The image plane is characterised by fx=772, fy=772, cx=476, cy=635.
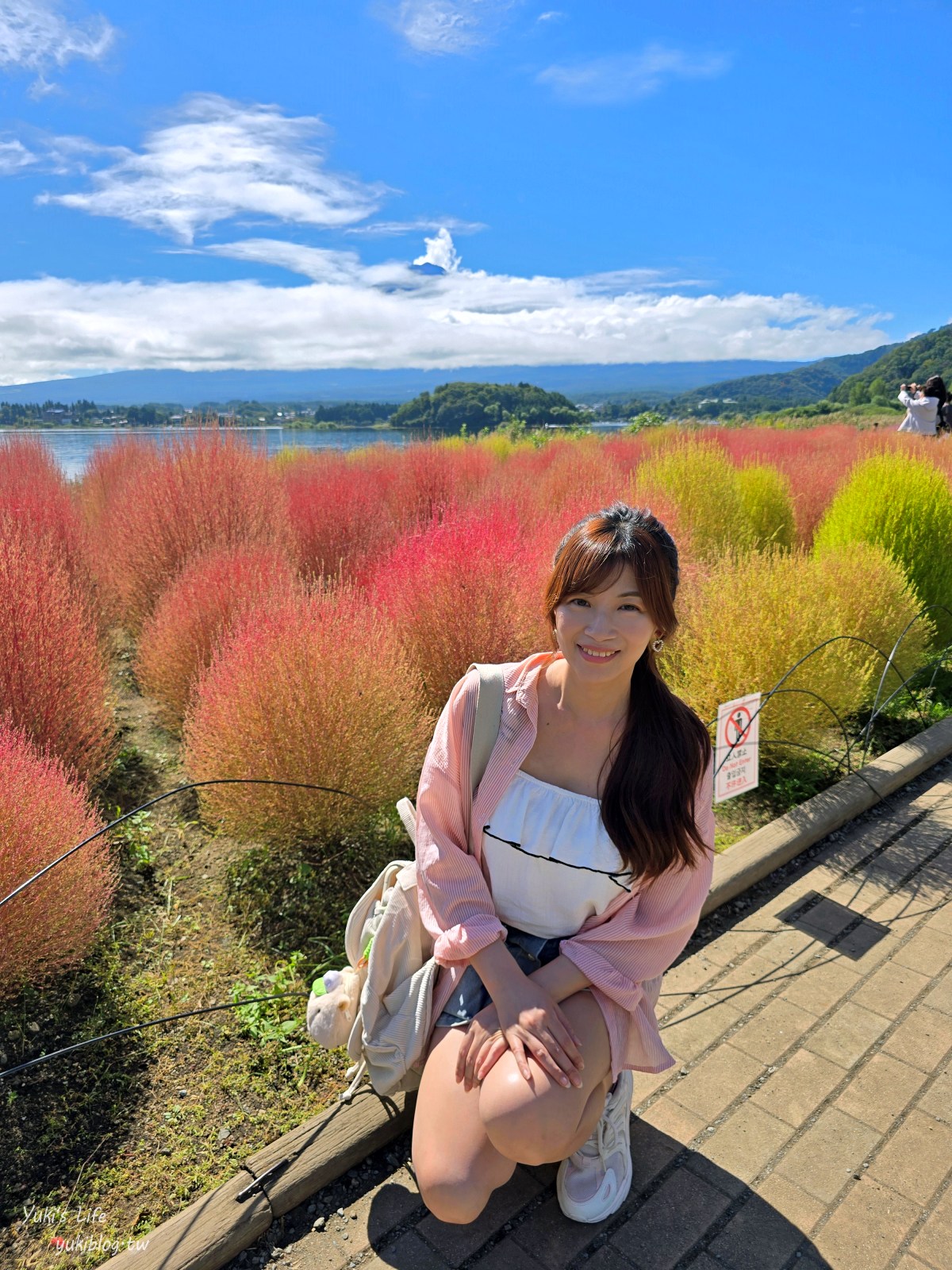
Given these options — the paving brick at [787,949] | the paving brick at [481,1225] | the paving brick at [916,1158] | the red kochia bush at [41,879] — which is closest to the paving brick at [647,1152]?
the paving brick at [481,1225]

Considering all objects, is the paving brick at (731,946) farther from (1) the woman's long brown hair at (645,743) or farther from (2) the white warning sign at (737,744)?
(1) the woman's long brown hair at (645,743)

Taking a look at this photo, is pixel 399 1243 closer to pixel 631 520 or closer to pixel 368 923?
pixel 368 923

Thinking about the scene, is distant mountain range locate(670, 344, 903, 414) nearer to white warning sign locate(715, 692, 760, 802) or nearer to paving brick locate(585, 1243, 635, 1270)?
white warning sign locate(715, 692, 760, 802)

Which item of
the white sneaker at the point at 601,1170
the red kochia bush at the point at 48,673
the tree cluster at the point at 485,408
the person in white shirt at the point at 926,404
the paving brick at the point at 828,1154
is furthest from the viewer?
the tree cluster at the point at 485,408

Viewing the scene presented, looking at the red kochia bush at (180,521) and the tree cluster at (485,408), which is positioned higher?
the tree cluster at (485,408)

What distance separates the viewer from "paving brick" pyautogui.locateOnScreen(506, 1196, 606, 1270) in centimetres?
166

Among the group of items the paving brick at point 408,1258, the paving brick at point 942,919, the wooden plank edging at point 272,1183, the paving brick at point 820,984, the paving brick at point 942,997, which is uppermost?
the wooden plank edging at point 272,1183

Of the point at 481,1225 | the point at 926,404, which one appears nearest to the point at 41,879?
the point at 481,1225

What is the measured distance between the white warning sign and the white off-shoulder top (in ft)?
4.37

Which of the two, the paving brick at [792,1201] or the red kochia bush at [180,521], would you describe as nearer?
the paving brick at [792,1201]

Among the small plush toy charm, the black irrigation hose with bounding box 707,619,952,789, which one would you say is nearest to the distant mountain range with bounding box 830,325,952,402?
Result: the black irrigation hose with bounding box 707,619,952,789

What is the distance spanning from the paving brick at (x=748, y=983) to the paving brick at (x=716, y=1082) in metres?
0.22

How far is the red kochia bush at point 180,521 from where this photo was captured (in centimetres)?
548

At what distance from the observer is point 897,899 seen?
9.72ft
